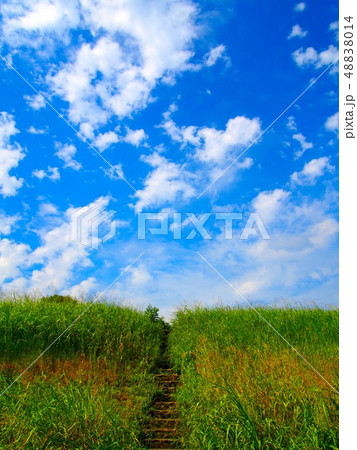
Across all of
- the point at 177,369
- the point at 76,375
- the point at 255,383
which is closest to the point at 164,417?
the point at 255,383

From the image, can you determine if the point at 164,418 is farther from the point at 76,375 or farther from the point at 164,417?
the point at 76,375

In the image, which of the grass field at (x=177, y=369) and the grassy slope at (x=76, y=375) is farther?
the grassy slope at (x=76, y=375)

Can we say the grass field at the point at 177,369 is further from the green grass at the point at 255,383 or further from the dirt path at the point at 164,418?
the dirt path at the point at 164,418

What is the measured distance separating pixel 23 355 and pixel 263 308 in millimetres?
7264

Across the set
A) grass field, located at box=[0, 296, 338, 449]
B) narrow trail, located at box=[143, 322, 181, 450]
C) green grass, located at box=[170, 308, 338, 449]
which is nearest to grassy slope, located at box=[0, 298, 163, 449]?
grass field, located at box=[0, 296, 338, 449]

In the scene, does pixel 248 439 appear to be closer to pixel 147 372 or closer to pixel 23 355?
pixel 147 372

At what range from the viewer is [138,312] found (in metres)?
11.5

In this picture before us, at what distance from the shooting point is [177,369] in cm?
860

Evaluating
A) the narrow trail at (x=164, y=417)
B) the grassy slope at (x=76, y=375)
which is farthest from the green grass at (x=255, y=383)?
the grassy slope at (x=76, y=375)

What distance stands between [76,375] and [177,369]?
2.28 m

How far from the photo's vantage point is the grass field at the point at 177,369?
439 cm

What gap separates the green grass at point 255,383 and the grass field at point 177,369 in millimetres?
19
